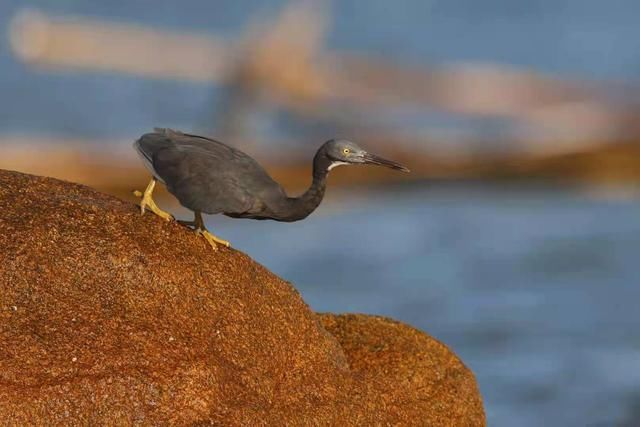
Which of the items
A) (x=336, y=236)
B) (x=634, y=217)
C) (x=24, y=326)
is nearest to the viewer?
(x=24, y=326)

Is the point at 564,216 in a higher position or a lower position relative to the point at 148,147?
lower

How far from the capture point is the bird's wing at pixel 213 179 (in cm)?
630

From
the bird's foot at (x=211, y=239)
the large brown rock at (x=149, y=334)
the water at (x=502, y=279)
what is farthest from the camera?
the water at (x=502, y=279)

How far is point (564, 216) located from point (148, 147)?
48.8 feet

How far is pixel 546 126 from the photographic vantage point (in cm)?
2725

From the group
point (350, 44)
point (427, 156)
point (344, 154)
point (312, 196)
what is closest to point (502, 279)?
point (427, 156)

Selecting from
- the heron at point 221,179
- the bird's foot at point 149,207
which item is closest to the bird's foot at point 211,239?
the heron at point 221,179

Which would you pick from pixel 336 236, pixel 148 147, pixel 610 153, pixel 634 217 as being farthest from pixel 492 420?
pixel 610 153

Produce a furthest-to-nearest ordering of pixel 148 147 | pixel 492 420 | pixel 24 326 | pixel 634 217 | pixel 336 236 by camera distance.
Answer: pixel 634 217 < pixel 336 236 < pixel 492 420 < pixel 148 147 < pixel 24 326

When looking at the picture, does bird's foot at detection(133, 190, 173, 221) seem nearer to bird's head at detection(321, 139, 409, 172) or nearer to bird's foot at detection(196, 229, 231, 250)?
bird's foot at detection(196, 229, 231, 250)

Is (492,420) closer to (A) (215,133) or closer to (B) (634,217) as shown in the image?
(B) (634,217)

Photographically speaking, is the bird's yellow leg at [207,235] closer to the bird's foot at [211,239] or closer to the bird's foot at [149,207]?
the bird's foot at [211,239]

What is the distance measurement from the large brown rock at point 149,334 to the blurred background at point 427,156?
458 centimetres

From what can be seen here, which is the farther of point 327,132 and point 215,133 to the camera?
point 327,132
